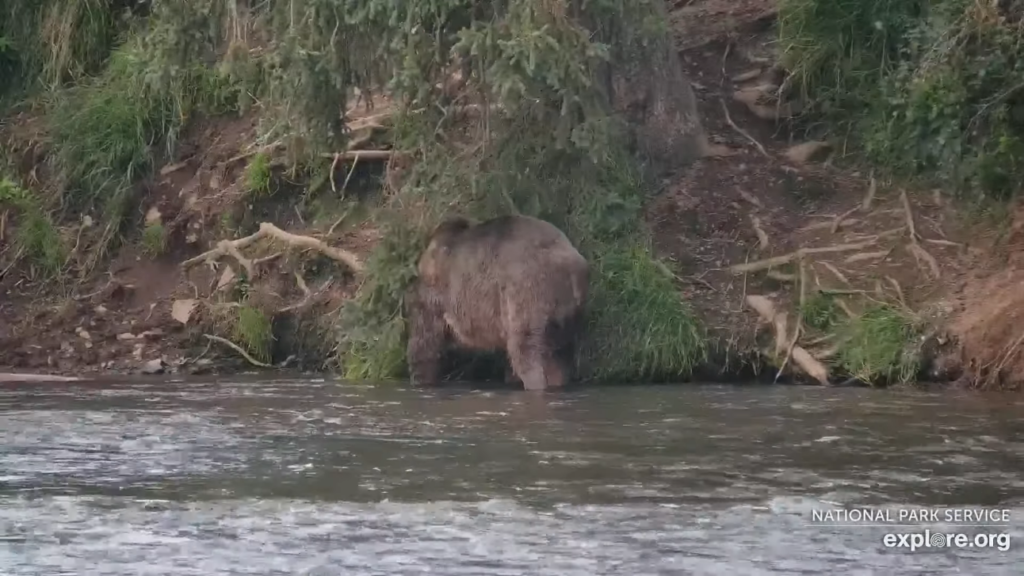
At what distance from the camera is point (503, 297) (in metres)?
10.6

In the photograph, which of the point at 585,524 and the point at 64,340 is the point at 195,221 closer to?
the point at 64,340

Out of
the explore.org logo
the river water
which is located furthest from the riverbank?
the explore.org logo

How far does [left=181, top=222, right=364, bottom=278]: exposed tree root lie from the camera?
1256cm

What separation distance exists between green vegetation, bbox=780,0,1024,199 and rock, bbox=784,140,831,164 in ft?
0.64

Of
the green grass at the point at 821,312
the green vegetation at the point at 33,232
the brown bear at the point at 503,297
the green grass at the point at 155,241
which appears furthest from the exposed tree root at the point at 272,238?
the green grass at the point at 821,312

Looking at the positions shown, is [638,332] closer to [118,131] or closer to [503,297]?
[503,297]

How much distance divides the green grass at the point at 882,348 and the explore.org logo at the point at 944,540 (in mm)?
4621

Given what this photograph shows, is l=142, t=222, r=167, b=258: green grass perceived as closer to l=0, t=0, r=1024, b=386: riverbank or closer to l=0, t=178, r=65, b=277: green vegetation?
l=0, t=0, r=1024, b=386: riverbank

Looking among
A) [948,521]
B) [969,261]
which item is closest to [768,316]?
[969,261]

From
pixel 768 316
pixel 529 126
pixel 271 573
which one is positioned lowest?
pixel 271 573

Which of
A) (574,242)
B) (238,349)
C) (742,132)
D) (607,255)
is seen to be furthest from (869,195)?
(238,349)

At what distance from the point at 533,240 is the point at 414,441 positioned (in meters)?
2.73

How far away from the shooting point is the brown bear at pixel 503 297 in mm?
10336

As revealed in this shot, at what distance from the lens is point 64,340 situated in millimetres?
13180
